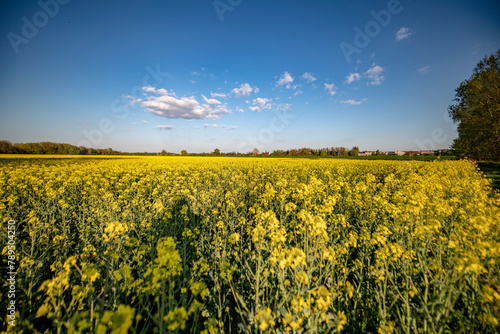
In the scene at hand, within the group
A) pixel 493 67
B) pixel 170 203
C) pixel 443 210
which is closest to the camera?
pixel 443 210

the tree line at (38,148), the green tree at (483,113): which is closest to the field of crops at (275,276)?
the green tree at (483,113)

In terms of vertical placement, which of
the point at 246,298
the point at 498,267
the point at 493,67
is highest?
the point at 493,67

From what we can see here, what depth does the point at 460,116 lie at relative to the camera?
2747cm

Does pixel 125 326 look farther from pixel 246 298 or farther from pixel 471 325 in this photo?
pixel 471 325

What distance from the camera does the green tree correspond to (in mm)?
20609

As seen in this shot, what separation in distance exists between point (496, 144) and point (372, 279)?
112ft

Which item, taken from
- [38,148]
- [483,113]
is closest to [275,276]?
[483,113]

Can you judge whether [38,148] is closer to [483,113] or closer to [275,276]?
[275,276]

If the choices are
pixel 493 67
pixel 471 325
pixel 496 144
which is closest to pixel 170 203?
pixel 471 325

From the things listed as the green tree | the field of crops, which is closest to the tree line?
the field of crops

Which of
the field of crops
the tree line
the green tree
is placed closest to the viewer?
the field of crops

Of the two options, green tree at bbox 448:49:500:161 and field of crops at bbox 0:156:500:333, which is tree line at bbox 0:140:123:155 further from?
green tree at bbox 448:49:500:161

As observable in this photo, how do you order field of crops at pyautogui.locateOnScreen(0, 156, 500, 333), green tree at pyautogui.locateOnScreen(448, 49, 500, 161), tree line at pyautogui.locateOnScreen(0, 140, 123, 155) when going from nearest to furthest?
field of crops at pyautogui.locateOnScreen(0, 156, 500, 333)
green tree at pyautogui.locateOnScreen(448, 49, 500, 161)
tree line at pyautogui.locateOnScreen(0, 140, 123, 155)

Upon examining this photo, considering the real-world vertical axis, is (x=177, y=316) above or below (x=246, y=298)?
above
